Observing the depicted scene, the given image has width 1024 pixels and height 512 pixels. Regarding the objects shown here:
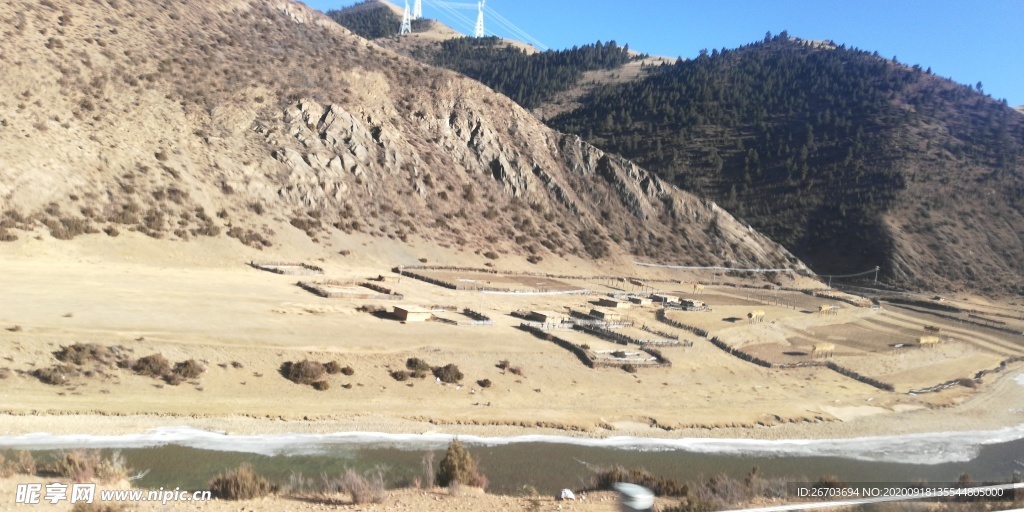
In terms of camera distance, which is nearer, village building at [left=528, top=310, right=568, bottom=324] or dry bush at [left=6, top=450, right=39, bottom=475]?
dry bush at [left=6, top=450, right=39, bottom=475]

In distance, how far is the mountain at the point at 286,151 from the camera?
40.5m

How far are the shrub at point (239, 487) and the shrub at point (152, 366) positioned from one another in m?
10.3

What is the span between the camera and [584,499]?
463 inches

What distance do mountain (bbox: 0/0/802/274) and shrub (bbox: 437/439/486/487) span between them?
3067 centimetres

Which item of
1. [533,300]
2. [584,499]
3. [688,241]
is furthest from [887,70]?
[584,499]

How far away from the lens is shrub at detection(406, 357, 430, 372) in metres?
23.3

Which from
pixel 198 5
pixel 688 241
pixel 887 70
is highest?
pixel 887 70

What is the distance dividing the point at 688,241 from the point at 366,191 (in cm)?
3319

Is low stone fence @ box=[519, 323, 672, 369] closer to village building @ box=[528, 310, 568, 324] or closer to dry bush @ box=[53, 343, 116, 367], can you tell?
village building @ box=[528, 310, 568, 324]

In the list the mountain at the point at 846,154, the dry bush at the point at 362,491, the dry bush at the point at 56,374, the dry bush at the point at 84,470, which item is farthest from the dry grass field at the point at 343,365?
the mountain at the point at 846,154

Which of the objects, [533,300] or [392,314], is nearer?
[392,314]

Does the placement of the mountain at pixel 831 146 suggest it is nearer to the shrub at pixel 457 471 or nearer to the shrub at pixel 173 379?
the shrub at pixel 457 471

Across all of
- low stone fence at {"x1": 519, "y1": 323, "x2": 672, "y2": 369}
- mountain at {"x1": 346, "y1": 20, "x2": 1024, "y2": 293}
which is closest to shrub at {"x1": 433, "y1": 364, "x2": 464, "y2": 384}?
low stone fence at {"x1": 519, "y1": 323, "x2": 672, "y2": 369}

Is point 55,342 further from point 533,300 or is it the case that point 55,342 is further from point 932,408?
point 932,408
